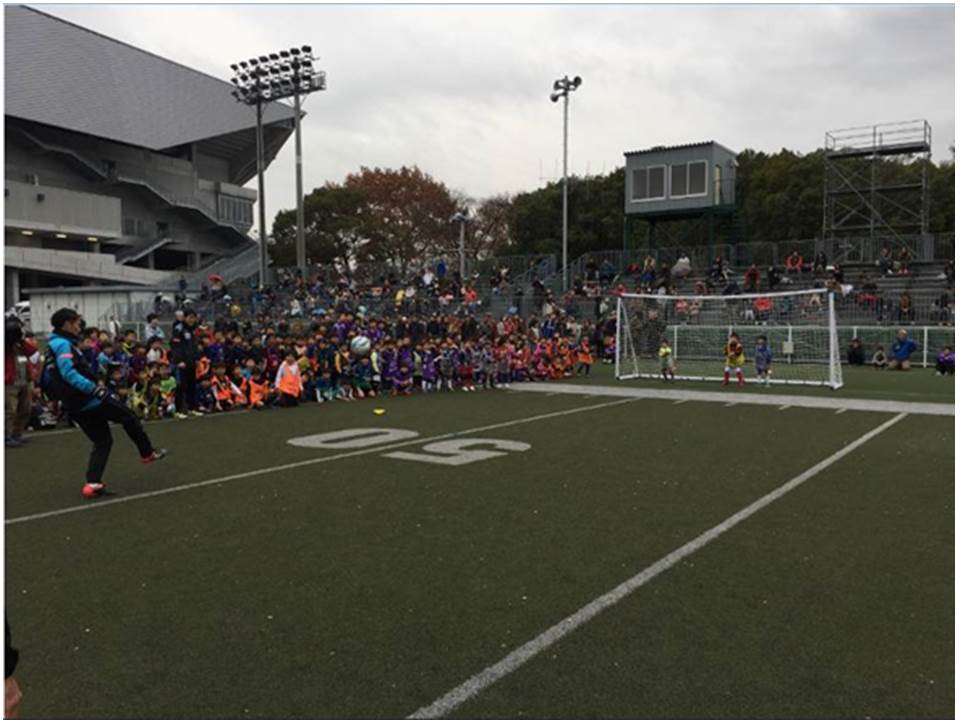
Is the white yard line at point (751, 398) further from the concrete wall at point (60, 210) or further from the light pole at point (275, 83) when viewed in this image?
the concrete wall at point (60, 210)

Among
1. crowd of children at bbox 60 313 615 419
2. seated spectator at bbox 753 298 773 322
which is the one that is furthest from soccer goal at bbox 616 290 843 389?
crowd of children at bbox 60 313 615 419

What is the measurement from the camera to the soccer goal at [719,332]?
2406 centimetres

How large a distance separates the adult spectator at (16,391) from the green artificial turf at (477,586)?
5.64ft

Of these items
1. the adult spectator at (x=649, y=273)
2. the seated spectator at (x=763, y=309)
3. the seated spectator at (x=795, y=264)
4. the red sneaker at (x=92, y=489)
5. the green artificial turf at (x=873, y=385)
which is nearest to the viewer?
the red sneaker at (x=92, y=489)

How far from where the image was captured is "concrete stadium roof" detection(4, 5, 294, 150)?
52250mm

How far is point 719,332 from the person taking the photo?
89.3 feet

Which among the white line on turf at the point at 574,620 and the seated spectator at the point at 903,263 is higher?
the seated spectator at the point at 903,263

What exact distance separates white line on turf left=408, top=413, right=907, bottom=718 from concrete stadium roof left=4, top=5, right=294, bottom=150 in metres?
55.2

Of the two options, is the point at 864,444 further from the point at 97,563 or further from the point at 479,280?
the point at 479,280

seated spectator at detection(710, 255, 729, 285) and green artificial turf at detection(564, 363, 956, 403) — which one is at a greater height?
seated spectator at detection(710, 255, 729, 285)

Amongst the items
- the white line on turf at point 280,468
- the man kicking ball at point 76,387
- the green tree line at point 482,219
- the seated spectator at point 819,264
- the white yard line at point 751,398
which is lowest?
the white line on turf at point 280,468

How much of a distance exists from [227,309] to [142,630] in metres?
27.9

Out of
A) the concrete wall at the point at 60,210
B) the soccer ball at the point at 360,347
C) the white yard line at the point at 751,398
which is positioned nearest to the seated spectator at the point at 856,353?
the white yard line at the point at 751,398

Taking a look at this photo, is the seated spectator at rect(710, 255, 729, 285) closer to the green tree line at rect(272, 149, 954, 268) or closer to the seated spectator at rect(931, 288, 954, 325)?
the seated spectator at rect(931, 288, 954, 325)
